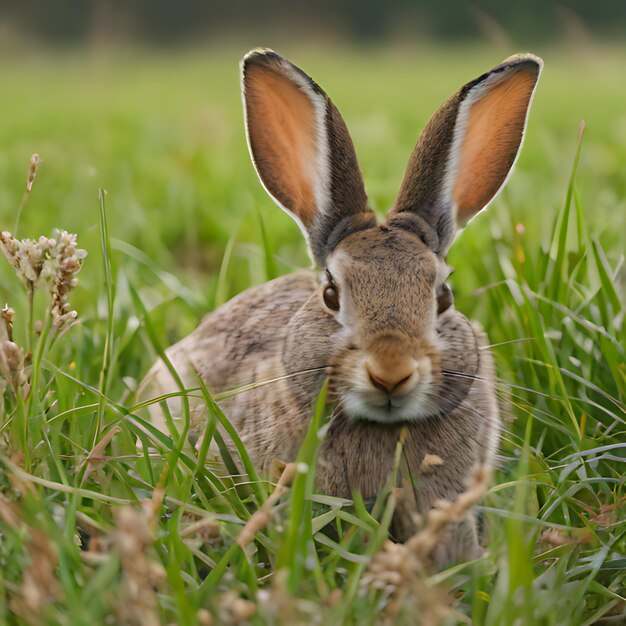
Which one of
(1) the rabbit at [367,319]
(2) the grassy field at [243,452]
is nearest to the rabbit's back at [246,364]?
(1) the rabbit at [367,319]

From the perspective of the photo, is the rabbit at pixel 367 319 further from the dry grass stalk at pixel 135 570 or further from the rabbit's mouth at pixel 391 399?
the dry grass stalk at pixel 135 570

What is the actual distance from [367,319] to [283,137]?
2.57 feet

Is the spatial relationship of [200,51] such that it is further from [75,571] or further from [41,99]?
[75,571]

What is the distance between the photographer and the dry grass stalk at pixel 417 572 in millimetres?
1735

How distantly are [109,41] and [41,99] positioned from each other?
4278 mm

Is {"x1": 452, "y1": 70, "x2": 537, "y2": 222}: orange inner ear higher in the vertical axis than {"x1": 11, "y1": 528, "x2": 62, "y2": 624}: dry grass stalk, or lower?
higher

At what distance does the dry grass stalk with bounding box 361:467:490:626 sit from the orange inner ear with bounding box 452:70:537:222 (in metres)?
1.42

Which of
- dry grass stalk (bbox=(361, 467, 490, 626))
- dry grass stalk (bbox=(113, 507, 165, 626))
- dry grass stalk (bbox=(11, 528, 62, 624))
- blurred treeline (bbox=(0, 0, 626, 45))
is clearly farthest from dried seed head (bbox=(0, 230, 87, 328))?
blurred treeline (bbox=(0, 0, 626, 45))

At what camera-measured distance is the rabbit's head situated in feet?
8.55

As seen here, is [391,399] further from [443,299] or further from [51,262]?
[51,262]

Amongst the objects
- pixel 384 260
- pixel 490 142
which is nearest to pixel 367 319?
pixel 384 260

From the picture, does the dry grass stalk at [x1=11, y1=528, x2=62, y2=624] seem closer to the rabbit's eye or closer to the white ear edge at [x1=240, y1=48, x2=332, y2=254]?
the rabbit's eye

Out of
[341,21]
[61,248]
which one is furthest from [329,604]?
[341,21]

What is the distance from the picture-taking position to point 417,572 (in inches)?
79.8
